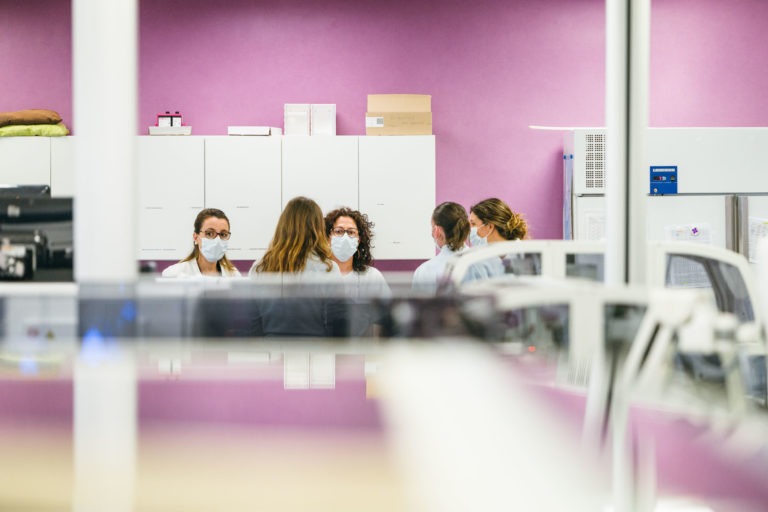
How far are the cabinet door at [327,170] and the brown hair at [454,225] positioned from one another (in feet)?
4.13

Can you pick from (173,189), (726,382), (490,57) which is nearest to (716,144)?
(490,57)

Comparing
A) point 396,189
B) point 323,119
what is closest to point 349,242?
point 396,189

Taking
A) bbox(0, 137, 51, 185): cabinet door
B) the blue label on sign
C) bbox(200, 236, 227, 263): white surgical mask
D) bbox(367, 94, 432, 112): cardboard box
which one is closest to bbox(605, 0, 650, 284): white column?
bbox(200, 236, 227, 263): white surgical mask

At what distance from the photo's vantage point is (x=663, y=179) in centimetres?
467

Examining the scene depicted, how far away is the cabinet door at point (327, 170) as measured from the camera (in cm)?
498

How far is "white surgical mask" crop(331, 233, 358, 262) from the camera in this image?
365 centimetres

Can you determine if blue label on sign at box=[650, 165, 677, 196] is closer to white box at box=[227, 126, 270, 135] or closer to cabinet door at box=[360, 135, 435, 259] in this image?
cabinet door at box=[360, 135, 435, 259]

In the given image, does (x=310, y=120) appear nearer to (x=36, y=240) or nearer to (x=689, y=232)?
(x=689, y=232)

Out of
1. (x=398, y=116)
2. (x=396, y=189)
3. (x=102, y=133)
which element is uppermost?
(x=398, y=116)

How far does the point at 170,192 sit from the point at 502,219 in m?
2.24

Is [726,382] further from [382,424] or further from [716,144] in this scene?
[716,144]

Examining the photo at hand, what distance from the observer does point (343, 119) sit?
5.41 m

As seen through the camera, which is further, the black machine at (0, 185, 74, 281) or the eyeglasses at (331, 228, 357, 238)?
the eyeglasses at (331, 228, 357, 238)

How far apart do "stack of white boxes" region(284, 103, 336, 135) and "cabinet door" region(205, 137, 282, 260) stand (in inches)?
6.5
